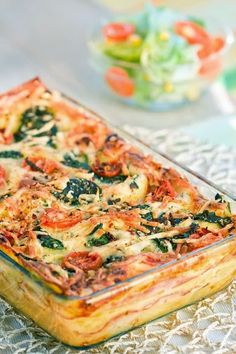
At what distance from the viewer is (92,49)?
5031 millimetres

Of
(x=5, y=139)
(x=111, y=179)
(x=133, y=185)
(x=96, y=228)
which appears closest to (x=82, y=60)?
(x=5, y=139)

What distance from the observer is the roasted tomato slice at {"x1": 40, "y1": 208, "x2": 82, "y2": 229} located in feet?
10.1

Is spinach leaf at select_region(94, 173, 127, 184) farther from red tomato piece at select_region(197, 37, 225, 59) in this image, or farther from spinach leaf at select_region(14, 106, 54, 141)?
red tomato piece at select_region(197, 37, 225, 59)

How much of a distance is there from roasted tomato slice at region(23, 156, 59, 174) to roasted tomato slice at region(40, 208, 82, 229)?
0.36 metres

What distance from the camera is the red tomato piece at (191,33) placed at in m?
5.05

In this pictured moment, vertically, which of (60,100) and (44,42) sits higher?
(60,100)

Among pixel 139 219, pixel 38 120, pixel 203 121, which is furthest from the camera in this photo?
pixel 203 121

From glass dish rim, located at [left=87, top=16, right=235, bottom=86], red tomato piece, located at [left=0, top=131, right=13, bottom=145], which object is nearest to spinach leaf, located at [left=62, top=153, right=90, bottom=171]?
red tomato piece, located at [left=0, top=131, right=13, bottom=145]

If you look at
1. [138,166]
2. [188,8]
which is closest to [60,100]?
[138,166]

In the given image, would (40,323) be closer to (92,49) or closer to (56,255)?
(56,255)

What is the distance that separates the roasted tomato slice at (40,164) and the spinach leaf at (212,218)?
61 cm

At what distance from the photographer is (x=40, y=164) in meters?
3.51

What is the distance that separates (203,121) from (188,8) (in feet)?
6.18

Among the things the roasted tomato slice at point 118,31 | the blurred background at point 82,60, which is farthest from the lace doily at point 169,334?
the roasted tomato slice at point 118,31
